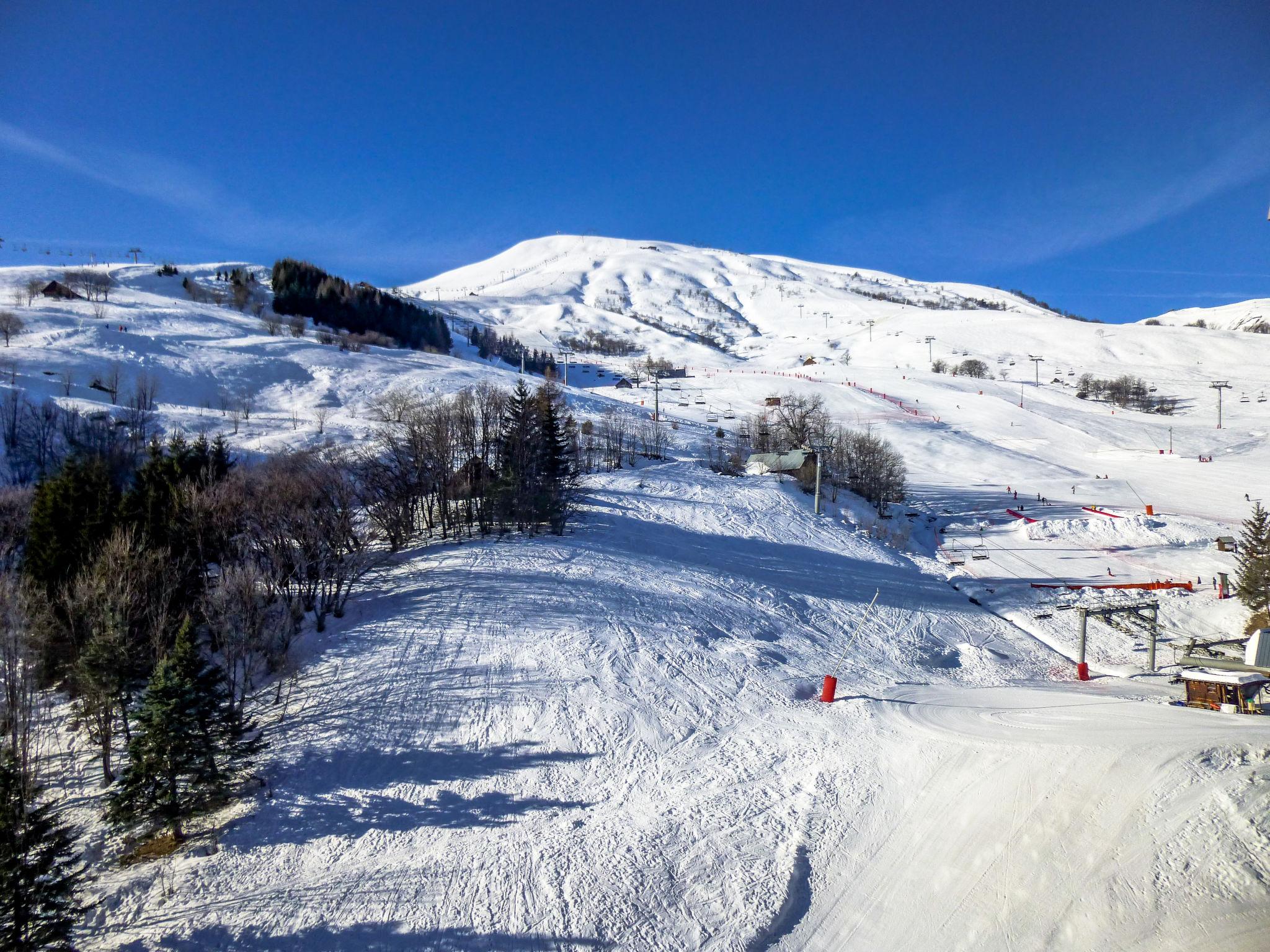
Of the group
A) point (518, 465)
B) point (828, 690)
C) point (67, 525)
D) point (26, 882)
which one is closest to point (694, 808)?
point (828, 690)

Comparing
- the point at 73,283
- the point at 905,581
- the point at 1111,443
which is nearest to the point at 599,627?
the point at 905,581

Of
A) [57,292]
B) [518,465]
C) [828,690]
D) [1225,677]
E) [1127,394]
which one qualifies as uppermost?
[57,292]

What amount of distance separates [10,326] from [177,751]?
67.7 metres

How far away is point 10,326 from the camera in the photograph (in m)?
56.3

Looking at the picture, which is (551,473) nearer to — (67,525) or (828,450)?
(67,525)

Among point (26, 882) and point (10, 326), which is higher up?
point (10, 326)

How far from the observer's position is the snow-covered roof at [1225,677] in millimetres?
13852

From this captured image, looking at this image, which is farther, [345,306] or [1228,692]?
[345,306]

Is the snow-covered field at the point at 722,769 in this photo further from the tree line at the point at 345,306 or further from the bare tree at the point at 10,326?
the tree line at the point at 345,306

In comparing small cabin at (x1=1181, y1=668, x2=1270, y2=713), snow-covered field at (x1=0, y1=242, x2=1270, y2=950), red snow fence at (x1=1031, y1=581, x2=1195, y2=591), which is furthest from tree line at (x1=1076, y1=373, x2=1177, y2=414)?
small cabin at (x1=1181, y1=668, x2=1270, y2=713)

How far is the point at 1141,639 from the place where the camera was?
Answer: 2391 cm

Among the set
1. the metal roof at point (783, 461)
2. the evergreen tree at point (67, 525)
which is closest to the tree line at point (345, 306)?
the metal roof at point (783, 461)

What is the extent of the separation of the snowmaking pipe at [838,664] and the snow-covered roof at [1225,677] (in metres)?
7.70

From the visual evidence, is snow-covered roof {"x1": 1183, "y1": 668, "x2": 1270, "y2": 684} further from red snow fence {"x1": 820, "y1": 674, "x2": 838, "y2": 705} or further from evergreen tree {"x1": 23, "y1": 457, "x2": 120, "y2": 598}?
evergreen tree {"x1": 23, "y1": 457, "x2": 120, "y2": 598}
